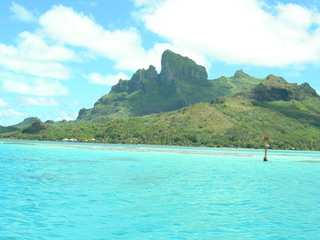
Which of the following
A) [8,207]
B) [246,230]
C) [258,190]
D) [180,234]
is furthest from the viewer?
[258,190]

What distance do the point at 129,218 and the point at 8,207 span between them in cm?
1129

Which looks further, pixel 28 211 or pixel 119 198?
pixel 119 198

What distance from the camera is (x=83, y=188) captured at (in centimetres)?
4256

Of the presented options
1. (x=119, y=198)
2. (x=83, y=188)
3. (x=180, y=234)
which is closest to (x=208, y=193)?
(x=119, y=198)

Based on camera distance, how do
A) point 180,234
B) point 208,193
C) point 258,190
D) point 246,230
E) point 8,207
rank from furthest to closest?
point 258,190
point 208,193
point 8,207
point 246,230
point 180,234

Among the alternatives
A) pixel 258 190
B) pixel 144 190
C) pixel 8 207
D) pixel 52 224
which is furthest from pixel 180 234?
pixel 258 190

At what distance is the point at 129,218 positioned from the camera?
2780cm

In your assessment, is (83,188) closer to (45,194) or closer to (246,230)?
(45,194)

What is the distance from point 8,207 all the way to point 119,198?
11.0 metres

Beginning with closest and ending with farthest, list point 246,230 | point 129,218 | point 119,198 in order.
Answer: point 246,230 → point 129,218 → point 119,198

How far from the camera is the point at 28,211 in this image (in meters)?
29.0

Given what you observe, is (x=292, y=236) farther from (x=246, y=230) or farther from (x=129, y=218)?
(x=129, y=218)

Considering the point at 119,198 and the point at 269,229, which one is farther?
the point at 119,198

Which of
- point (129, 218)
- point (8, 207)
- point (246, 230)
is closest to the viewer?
point (246, 230)
